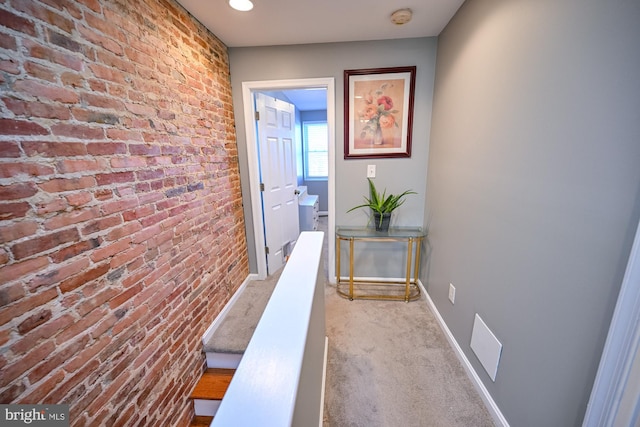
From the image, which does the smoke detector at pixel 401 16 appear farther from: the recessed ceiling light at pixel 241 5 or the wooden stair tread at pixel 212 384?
the wooden stair tread at pixel 212 384

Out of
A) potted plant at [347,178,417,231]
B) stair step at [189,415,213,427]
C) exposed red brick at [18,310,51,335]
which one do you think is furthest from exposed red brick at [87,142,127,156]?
potted plant at [347,178,417,231]

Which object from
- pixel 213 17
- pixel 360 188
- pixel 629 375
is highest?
pixel 213 17

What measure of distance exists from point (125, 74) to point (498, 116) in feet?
6.03

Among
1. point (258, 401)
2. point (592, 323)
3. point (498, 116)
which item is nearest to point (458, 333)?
point (592, 323)

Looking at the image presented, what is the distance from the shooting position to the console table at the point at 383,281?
7.23ft

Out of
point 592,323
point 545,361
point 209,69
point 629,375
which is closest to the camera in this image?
point 629,375

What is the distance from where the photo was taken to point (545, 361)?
945mm

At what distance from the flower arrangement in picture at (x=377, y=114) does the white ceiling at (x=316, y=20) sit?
0.45 metres

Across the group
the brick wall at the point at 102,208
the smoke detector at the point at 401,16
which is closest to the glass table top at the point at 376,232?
the brick wall at the point at 102,208

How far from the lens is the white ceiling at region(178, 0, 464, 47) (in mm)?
1532

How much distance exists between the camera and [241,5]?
1.51 metres

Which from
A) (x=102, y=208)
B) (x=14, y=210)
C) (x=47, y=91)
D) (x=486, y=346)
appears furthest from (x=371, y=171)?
(x=14, y=210)

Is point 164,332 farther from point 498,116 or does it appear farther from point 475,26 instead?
point 475,26

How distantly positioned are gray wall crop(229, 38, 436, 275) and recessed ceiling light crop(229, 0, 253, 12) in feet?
1.86
